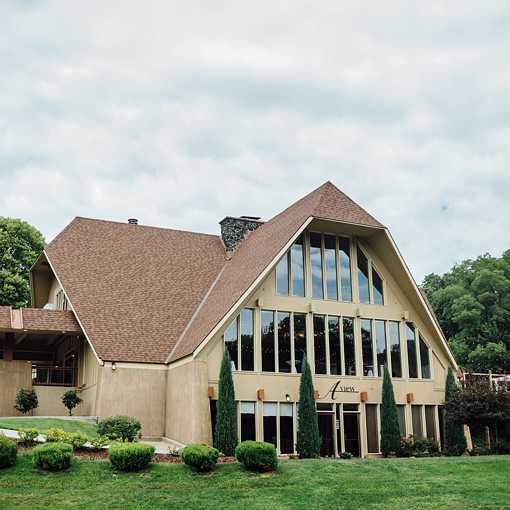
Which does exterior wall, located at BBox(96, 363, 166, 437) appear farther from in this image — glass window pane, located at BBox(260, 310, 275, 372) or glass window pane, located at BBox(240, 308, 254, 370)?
glass window pane, located at BBox(260, 310, 275, 372)

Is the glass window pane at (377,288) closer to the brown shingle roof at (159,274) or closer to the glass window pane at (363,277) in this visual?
the glass window pane at (363,277)

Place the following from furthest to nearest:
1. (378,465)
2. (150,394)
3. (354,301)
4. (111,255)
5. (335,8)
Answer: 1. (111,255)
2. (354,301)
3. (150,394)
4. (378,465)
5. (335,8)

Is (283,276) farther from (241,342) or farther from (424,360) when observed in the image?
(424,360)

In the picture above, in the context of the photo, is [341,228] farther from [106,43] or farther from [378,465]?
[106,43]

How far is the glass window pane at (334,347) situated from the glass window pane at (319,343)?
275 mm

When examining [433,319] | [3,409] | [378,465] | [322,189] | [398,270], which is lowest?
[378,465]

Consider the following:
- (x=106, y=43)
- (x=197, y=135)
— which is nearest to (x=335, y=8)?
(x=106, y=43)

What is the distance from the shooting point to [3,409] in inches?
1019

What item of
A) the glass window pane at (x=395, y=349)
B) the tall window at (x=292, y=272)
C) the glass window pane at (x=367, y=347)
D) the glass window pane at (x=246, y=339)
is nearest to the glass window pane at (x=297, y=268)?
the tall window at (x=292, y=272)

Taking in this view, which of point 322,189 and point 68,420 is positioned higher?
point 322,189

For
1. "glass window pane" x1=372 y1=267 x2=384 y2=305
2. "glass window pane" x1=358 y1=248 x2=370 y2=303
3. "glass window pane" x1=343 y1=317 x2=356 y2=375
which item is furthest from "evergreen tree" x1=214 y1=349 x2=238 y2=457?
"glass window pane" x1=372 y1=267 x2=384 y2=305

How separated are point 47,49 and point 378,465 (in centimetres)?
1345

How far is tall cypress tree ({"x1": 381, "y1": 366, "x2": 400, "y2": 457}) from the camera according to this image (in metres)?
24.3

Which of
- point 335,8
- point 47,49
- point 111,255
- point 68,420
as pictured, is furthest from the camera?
point 111,255
